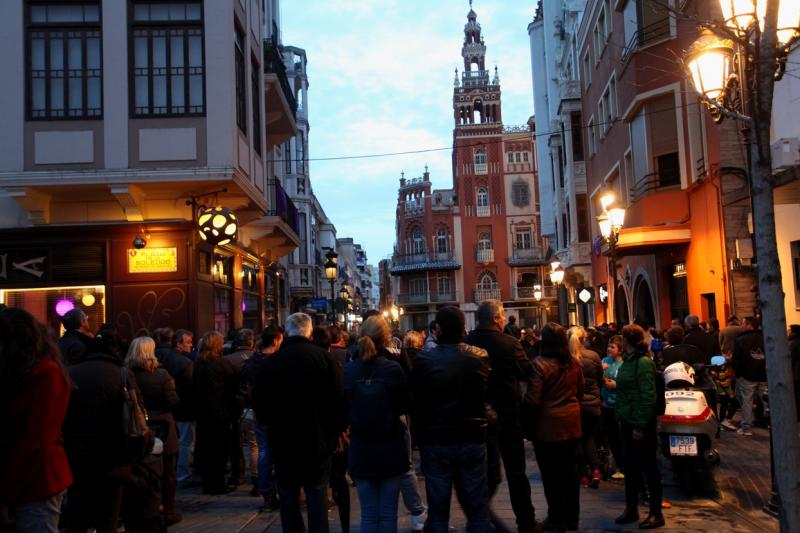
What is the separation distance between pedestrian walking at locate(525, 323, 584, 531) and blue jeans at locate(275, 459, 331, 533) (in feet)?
6.90

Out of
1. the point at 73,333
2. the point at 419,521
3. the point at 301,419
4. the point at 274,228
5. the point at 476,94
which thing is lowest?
the point at 419,521

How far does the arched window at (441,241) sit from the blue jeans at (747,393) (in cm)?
6488

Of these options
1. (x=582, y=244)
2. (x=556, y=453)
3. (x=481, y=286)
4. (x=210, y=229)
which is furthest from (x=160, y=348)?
(x=481, y=286)

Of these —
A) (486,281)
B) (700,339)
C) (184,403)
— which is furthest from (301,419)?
(486,281)

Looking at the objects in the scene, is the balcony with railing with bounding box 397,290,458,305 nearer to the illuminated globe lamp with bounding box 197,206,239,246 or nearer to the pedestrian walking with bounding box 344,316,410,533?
the illuminated globe lamp with bounding box 197,206,239,246

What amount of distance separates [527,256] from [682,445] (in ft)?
222

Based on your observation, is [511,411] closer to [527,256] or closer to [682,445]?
[682,445]

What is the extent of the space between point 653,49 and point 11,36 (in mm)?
14904

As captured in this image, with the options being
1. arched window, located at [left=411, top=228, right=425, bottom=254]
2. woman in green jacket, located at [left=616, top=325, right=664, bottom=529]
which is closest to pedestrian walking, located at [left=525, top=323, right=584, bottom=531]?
woman in green jacket, located at [left=616, top=325, right=664, bottom=529]

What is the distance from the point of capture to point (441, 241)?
3034 inches

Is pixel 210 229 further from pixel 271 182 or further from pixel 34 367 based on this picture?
pixel 34 367

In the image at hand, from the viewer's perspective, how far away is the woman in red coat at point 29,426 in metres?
3.94

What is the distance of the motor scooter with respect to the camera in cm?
799

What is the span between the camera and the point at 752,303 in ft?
53.0
